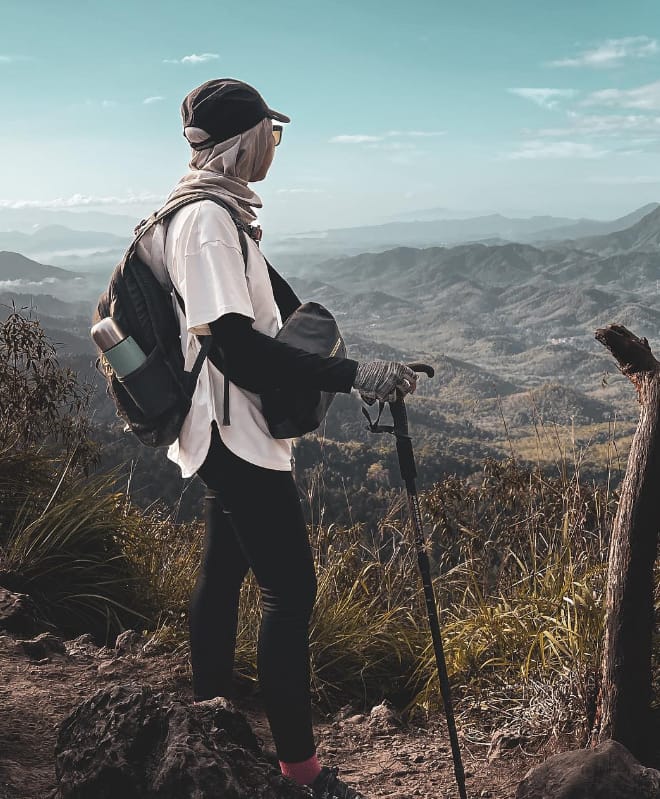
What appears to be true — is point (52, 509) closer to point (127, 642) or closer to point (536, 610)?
point (127, 642)

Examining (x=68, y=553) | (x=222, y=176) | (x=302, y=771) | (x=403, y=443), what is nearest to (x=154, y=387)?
(x=222, y=176)

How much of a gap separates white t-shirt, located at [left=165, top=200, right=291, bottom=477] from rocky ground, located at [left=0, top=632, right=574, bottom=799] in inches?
27.4

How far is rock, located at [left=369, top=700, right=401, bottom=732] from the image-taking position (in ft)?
9.52

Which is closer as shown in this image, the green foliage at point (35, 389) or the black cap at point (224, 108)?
the black cap at point (224, 108)

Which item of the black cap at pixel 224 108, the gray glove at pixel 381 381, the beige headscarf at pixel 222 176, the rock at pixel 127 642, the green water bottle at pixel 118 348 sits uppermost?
the black cap at pixel 224 108

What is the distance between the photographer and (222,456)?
2051 millimetres

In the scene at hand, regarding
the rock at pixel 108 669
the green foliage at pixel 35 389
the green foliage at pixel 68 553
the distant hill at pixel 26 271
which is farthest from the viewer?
the distant hill at pixel 26 271

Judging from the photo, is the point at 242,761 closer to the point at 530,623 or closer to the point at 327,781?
the point at 327,781

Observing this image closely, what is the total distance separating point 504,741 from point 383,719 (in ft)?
1.64

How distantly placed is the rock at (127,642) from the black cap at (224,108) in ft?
6.59

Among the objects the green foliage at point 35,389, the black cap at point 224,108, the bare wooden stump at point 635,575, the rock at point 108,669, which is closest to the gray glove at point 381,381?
the bare wooden stump at point 635,575

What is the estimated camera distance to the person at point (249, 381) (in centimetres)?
194

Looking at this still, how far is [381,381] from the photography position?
2.02 metres

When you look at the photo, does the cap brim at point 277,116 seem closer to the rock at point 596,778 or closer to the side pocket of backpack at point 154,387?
the side pocket of backpack at point 154,387
